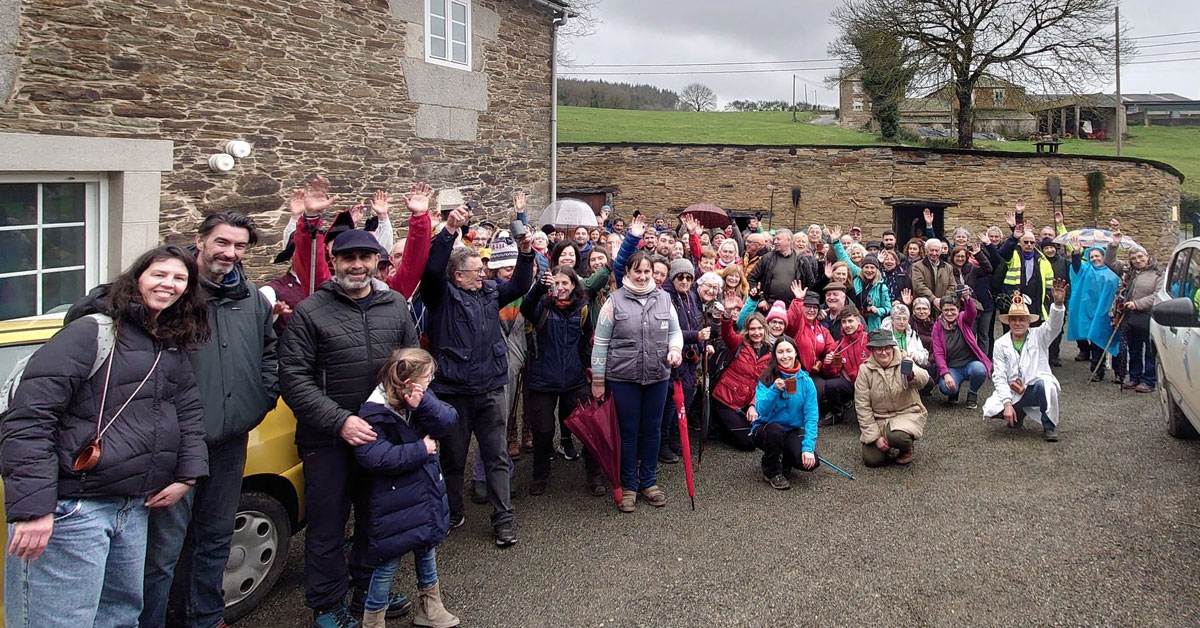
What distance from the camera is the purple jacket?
293 inches

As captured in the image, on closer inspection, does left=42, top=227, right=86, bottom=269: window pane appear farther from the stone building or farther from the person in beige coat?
the person in beige coat

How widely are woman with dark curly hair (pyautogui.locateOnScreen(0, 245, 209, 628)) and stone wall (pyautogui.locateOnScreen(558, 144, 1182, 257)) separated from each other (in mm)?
17264

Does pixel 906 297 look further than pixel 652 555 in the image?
Yes

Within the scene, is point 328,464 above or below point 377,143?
below

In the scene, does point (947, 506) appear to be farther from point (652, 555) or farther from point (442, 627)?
point (442, 627)

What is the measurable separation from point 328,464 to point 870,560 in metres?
3.05

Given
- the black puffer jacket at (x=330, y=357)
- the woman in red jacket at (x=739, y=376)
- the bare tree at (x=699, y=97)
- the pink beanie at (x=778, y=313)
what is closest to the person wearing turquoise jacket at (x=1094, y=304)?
the pink beanie at (x=778, y=313)

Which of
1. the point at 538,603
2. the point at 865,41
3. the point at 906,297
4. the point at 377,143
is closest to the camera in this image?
the point at 538,603

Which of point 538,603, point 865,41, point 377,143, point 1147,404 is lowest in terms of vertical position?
point 538,603

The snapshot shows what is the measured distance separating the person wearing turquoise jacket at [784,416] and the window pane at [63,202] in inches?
272

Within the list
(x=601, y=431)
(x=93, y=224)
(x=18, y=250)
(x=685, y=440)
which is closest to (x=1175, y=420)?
(x=685, y=440)

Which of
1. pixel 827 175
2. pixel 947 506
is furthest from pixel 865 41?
pixel 947 506

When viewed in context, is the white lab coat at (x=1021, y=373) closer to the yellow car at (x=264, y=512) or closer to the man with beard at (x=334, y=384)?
the man with beard at (x=334, y=384)

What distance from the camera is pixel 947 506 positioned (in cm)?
494
